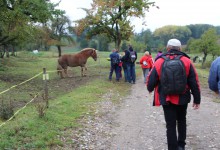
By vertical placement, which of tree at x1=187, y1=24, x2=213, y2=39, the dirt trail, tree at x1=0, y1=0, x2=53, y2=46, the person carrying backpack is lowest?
the dirt trail

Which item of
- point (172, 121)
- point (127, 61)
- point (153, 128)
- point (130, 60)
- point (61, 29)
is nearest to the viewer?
point (172, 121)

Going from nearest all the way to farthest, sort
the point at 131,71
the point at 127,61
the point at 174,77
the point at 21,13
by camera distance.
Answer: the point at 174,77 < the point at 21,13 < the point at 127,61 < the point at 131,71

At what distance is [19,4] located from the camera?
54.5 feet

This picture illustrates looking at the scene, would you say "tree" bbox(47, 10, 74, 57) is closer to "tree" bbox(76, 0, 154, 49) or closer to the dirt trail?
"tree" bbox(76, 0, 154, 49)

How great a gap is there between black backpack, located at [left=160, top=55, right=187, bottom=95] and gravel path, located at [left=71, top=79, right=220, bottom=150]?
69.1 inches

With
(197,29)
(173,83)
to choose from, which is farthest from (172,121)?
(197,29)

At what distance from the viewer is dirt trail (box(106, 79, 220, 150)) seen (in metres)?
6.18

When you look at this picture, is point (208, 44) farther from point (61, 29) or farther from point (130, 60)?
point (130, 60)

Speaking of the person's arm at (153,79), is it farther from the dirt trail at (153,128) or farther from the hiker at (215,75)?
the dirt trail at (153,128)

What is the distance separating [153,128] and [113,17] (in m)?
21.1

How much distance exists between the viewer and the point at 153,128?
750cm

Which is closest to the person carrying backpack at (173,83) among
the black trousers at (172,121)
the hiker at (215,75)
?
the black trousers at (172,121)

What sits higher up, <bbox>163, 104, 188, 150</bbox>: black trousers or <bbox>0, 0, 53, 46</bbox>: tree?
<bbox>0, 0, 53, 46</bbox>: tree

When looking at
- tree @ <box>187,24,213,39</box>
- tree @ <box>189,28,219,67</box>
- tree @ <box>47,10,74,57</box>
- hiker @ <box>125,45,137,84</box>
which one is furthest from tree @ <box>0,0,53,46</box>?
tree @ <box>187,24,213,39</box>
